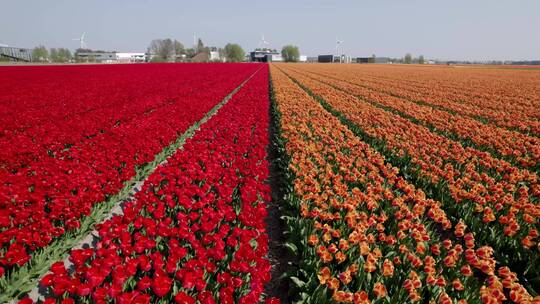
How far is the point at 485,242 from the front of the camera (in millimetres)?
4891

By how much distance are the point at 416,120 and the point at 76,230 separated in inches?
514

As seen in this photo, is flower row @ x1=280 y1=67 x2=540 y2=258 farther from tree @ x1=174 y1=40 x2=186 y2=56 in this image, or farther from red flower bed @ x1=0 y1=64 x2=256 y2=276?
tree @ x1=174 y1=40 x2=186 y2=56

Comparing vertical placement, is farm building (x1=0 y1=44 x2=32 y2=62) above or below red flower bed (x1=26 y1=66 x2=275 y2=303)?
above

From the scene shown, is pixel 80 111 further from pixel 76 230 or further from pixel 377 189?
pixel 377 189

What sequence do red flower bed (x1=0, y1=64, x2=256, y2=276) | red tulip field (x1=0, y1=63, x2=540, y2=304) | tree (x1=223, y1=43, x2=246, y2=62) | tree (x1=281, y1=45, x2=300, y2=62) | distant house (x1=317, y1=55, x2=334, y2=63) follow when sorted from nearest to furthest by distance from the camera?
1. red tulip field (x1=0, y1=63, x2=540, y2=304)
2. red flower bed (x1=0, y1=64, x2=256, y2=276)
3. tree (x1=223, y1=43, x2=246, y2=62)
4. distant house (x1=317, y1=55, x2=334, y2=63)
5. tree (x1=281, y1=45, x2=300, y2=62)

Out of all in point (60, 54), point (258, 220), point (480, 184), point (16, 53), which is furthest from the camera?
point (60, 54)

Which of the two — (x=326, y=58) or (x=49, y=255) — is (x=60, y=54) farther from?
(x=49, y=255)

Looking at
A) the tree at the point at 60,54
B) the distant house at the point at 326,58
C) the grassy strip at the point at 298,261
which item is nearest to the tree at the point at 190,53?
the tree at the point at 60,54

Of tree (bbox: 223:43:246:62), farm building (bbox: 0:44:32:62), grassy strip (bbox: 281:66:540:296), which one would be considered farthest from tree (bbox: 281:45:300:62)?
grassy strip (bbox: 281:66:540:296)

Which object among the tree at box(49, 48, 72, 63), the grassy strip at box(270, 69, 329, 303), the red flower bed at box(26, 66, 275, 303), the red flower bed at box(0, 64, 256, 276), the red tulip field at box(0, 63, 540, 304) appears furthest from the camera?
the tree at box(49, 48, 72, 63)

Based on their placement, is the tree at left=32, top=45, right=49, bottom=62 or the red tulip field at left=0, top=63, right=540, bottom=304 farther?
the tree at left=32, top=45, right=49, bottom=62

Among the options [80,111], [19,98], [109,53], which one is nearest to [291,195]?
[80,111]

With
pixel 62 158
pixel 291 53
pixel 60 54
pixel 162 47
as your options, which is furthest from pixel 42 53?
pixel 62 158

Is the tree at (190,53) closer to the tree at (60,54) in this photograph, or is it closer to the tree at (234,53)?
the tree at (234,53)
